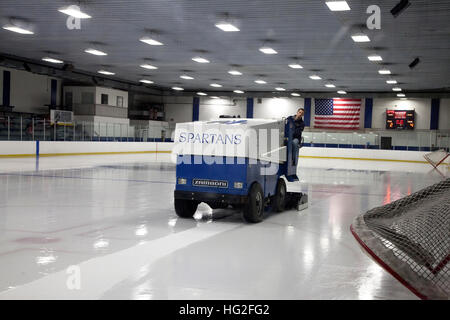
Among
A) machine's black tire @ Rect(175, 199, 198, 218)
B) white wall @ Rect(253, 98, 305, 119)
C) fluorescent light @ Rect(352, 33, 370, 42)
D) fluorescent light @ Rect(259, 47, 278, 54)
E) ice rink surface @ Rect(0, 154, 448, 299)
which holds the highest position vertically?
fluorescent light @ Rect(259, 47, 278, 54)

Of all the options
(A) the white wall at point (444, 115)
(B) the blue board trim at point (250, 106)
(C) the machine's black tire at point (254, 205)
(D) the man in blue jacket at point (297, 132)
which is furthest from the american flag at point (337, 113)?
(C) the machine's black tire at point (254, 205)

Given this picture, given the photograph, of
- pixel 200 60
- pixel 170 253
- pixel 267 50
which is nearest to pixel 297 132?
pixel 170 253

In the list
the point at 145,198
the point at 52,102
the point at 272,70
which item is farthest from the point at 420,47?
the point at 52,102

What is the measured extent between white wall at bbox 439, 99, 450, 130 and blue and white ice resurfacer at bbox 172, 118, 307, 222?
93.1 ft

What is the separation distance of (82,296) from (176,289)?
666mm

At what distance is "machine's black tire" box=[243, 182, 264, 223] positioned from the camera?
6.74 meters

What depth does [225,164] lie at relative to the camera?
6.71 metres

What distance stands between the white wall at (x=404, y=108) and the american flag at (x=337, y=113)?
1185 millimetres

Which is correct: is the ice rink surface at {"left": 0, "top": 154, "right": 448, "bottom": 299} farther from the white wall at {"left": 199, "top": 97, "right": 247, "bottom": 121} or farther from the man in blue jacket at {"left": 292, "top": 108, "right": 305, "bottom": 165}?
the white wall at {"left": 199, "top": 97, "right": 247, "bottom": 121}

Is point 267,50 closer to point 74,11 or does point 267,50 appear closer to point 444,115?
point 74,11

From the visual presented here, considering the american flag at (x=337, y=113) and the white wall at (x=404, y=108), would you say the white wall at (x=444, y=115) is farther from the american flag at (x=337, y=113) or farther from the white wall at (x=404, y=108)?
the american flag at (x=337, y=113)

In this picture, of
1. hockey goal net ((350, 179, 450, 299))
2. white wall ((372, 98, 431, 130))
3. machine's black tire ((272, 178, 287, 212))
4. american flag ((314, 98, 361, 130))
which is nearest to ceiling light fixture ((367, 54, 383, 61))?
machine's black tire ((272, 178, 287, 212))

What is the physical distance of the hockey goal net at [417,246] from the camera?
3.02 m
